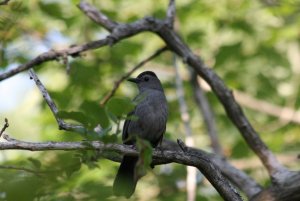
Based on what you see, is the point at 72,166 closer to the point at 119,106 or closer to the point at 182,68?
the point at 119,106

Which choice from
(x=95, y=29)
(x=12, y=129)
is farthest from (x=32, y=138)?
(x=95, y=29)

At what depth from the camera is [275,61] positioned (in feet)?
30.4

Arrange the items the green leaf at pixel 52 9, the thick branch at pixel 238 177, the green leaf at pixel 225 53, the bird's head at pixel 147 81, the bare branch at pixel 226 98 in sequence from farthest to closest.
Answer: the green leaf at pixel 225 53
the green leaf at pixel 52 9
the bird's head at pixel 147 81
the bare branch at pixel 226 98
the thick branch at pixel 238 177

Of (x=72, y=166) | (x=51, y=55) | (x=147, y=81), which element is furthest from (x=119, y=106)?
(x=147, y=81)

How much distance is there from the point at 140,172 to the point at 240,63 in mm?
6266

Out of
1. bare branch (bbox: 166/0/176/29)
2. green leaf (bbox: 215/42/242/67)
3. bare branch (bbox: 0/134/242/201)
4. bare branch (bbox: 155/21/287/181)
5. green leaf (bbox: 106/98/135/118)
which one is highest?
green leaf (bbox: 215/42/242/67)

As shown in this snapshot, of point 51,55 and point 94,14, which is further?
point 94,14

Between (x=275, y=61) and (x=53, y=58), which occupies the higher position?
(x=275, y=61)

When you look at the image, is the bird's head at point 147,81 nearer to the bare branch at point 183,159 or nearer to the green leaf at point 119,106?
the bare branch at point 183,159

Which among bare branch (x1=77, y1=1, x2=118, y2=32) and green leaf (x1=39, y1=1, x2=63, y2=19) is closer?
bare branch (x1=77, y1=1, x2=118, y2=32)

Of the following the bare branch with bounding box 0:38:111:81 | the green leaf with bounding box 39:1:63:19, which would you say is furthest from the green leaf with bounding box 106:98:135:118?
the green leaf with bounding box 39:1:63:19

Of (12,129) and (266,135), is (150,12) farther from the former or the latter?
(12,129)

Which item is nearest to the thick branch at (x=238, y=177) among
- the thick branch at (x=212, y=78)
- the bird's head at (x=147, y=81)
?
the thick branch at (x=212, y=78)

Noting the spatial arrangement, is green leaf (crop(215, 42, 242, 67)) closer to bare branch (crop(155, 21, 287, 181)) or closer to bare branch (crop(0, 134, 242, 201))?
bare branch (crop(155, 21, 287, 181))
